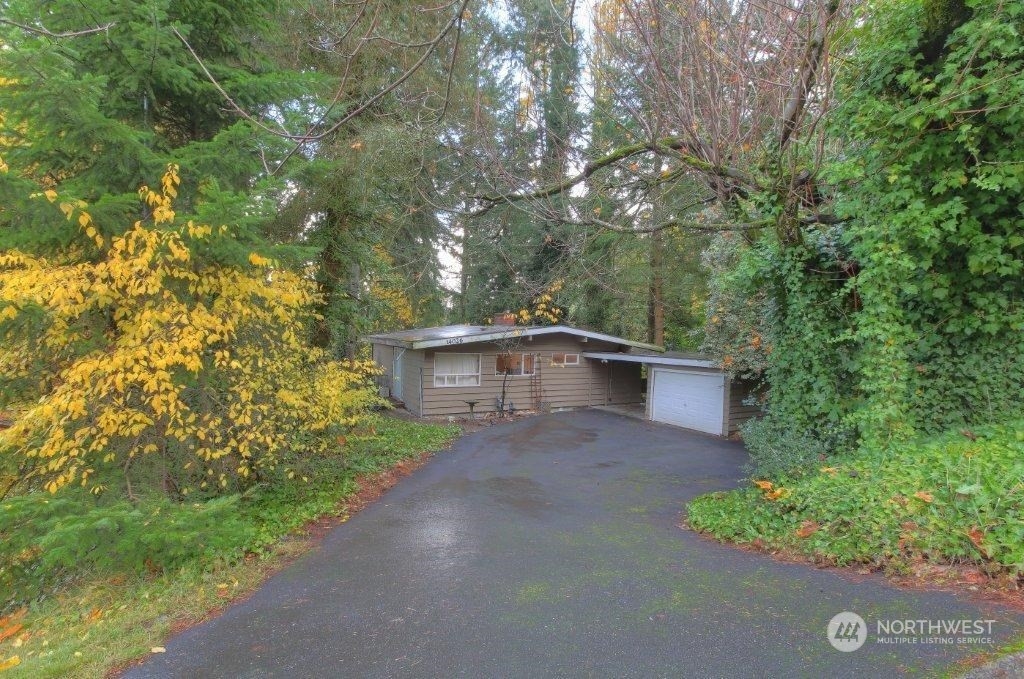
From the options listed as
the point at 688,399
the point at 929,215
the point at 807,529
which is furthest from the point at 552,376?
the point at 929,215

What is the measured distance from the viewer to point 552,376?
57.7ft

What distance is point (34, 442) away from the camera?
192 inches

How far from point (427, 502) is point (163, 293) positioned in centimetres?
442

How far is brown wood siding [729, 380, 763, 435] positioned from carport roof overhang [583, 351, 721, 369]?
2.93 ft

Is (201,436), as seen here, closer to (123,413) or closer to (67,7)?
(123,413)

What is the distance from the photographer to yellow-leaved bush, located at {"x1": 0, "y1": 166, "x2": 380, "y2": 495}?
4605mm

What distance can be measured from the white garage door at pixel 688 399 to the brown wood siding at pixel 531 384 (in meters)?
3.00

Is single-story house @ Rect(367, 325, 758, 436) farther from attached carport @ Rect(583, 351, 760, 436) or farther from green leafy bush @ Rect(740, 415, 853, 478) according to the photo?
green leafy bush @ Rect(740, 415, 853, 478)

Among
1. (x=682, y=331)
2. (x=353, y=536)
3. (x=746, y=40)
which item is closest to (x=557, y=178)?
(x=746, y=40)

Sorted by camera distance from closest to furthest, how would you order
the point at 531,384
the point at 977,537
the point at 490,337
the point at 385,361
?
the point at 977,537 → the point at 490,337 → the point at 531,384 → the point at 385,361

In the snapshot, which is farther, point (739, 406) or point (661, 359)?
point (661, 359)

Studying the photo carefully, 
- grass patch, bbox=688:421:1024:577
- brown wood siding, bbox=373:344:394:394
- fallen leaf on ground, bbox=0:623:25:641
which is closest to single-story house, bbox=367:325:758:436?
brown wood siding, bbox=373:344:394:394

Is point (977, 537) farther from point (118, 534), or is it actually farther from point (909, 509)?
point (118, 534)

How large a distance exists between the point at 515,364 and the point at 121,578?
41.5ft
